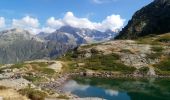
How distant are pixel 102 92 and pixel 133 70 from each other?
5416cm

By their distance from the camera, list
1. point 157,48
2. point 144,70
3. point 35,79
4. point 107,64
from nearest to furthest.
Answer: point 35,79 < point 144,70 < point 107,64 < point 157,48

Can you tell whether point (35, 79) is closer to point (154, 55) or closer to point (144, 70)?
point (144, 70)

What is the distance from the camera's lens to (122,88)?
378 feet

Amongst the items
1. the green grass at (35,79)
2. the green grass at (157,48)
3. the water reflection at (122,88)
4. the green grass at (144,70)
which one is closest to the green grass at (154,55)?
the green grass at (157,48)

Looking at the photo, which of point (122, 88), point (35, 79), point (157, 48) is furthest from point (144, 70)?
point (35, 79)

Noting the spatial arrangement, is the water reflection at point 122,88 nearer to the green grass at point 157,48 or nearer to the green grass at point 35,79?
the green grass at point 35,79

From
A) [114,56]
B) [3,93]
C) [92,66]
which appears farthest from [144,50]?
[3,93]

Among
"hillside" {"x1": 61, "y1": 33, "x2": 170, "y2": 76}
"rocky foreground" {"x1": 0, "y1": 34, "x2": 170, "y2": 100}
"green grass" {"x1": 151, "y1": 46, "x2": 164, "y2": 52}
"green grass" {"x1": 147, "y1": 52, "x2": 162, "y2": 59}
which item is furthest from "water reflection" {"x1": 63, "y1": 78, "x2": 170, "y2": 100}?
"green grass" {"x1": 151, "y1": 46, "x2": 164, "y2": 52}

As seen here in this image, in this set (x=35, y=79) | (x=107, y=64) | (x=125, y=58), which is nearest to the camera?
(x=35, y=79)

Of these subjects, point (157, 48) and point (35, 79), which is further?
point (157, 48)

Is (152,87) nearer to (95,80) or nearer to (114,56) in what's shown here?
(95,80)

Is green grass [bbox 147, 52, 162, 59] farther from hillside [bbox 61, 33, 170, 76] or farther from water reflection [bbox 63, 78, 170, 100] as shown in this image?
water reflection [bbox 63, 78, 170, 100]

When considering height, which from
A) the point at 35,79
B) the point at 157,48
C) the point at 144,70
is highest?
the point at 157,48

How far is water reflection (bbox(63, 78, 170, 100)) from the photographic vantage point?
9794 centimetres
